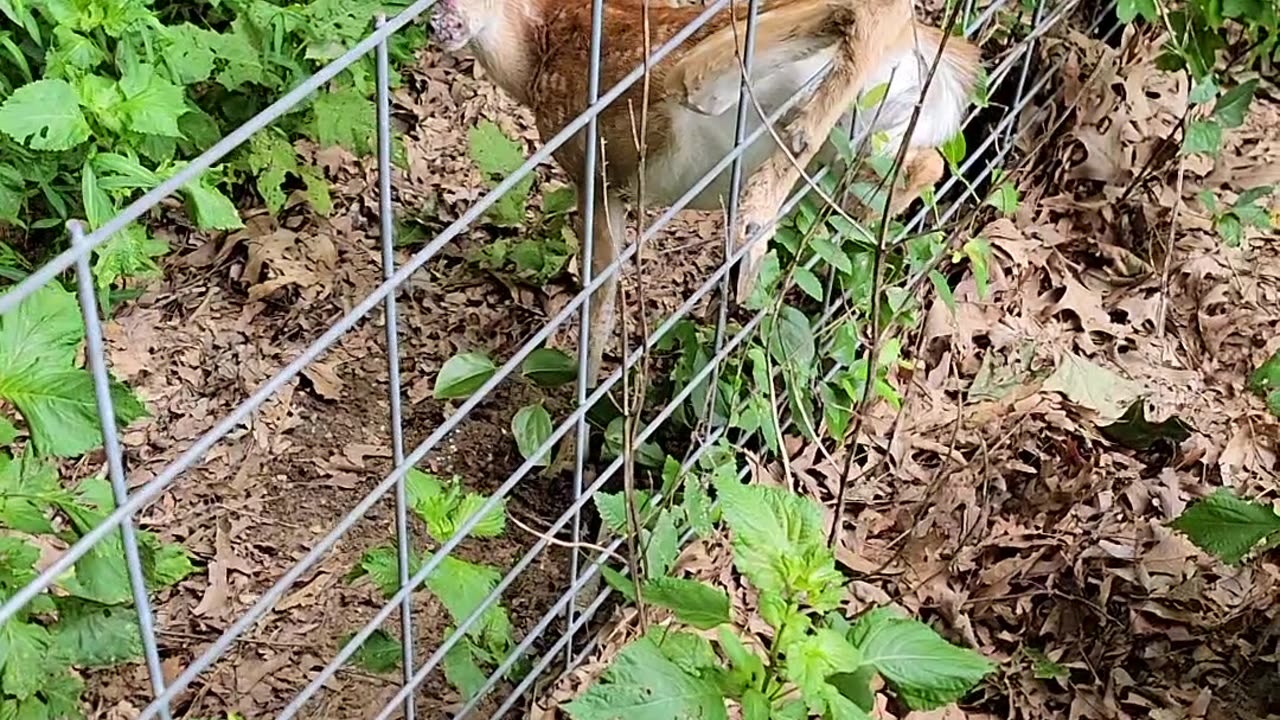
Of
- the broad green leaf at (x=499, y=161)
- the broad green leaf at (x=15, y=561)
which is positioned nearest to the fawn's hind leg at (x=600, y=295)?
Result: the broad green leaf at (x=499, y=161)

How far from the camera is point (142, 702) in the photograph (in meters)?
3.30

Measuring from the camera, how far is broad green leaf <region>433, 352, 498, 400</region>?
300cm

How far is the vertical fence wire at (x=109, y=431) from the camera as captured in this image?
1476mm

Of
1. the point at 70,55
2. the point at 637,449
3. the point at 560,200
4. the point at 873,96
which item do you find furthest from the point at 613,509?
the point at 70,55

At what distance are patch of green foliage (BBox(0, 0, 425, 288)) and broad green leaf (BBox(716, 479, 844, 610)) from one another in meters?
1.70

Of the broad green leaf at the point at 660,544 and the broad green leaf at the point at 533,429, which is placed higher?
the broad green leaf at the point at 533,429

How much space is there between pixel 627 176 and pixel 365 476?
3.38ft

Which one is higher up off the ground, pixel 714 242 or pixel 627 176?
pixel 627 176

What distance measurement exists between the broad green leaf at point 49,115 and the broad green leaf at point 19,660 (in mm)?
1622

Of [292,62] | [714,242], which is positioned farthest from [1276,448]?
[292,62]

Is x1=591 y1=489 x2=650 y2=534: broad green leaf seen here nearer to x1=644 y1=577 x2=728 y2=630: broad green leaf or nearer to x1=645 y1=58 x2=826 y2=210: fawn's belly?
x1=644 y1=577 x2=728 y2=630: broad green leaf

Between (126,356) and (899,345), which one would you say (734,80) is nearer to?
(899,345)

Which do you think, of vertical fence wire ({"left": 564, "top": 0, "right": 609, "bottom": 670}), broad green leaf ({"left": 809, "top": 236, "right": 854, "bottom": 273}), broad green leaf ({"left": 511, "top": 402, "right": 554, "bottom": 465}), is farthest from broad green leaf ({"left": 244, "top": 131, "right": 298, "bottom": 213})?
vertical fence wire ({"left": 564, "top": 0, "right": 609, "bottom": 670})

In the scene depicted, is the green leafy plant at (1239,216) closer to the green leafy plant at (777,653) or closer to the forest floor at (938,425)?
the forest floor at (938,425)
